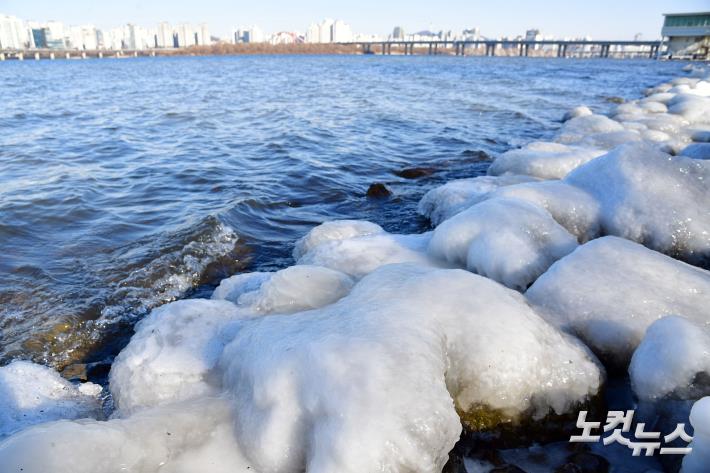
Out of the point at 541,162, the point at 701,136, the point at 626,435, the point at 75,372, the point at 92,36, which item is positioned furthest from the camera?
the point at 92,36

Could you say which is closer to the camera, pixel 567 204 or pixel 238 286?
pixel 238 286

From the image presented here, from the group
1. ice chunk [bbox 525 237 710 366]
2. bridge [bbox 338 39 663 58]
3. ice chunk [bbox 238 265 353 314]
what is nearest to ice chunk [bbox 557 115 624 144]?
ice chunk [bbox 525 237 710 366]

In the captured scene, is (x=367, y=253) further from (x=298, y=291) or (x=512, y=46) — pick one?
(x=512, y=46)

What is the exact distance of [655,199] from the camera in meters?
4.00

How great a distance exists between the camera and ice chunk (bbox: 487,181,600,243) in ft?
14.0

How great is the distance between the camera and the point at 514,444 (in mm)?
2516

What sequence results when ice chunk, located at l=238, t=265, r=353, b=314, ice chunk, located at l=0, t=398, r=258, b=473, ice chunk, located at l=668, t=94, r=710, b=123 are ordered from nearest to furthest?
ice chunk, located at l=0, t=398, r=258, b=473, ice chunk, located at l=238, t=265, r=353, b=314, ice chunk, located at l=668, t=94, r=710, b=123

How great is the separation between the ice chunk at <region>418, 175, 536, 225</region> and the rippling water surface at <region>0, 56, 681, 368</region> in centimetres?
25

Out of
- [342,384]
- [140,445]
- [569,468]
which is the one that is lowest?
[569,468]

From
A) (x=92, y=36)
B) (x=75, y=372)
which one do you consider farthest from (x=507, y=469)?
(x=92, y=36)

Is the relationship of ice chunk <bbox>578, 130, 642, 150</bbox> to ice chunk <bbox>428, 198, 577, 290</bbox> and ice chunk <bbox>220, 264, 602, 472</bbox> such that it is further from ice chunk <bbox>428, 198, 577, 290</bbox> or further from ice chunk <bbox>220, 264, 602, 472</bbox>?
ice chunk <bbox>220, 264, 602, 472</bbox>

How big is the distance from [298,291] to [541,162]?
5501mm

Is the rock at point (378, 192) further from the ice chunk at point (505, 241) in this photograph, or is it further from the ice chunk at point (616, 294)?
the ice chunk at point (616, 294)

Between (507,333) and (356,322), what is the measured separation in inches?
34.9
